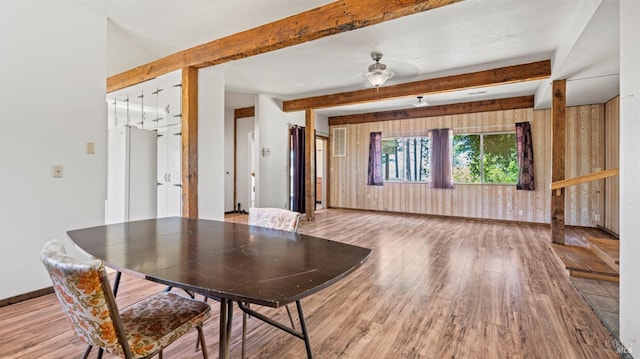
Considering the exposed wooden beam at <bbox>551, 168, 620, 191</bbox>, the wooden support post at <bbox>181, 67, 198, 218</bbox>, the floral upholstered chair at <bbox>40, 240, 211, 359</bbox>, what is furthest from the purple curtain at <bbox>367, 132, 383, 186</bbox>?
the floral upholstered chair at <bbox>40, 240, 211, 359</bbox>

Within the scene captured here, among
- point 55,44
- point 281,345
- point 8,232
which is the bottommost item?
point 281,345

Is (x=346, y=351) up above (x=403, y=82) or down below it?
below

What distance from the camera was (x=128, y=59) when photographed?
420cm

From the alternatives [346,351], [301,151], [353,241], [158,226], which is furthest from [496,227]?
[158,226]

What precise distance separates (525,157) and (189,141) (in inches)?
249

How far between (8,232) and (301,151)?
5357 millimetres

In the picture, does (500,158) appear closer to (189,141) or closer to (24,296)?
(189,141)

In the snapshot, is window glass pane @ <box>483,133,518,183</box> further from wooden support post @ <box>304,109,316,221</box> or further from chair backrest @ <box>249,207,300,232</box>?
chair backrest @ <box>249,207,300,232</box>

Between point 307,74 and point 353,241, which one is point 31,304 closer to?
point 353,241

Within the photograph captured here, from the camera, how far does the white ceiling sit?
2.78 metres

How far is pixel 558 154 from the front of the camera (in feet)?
13.9

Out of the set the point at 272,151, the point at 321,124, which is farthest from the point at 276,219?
the point at 321,124

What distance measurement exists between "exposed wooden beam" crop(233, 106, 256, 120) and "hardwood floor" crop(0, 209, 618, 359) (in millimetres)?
5111

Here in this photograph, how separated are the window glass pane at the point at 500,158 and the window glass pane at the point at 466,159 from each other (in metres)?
0.16
